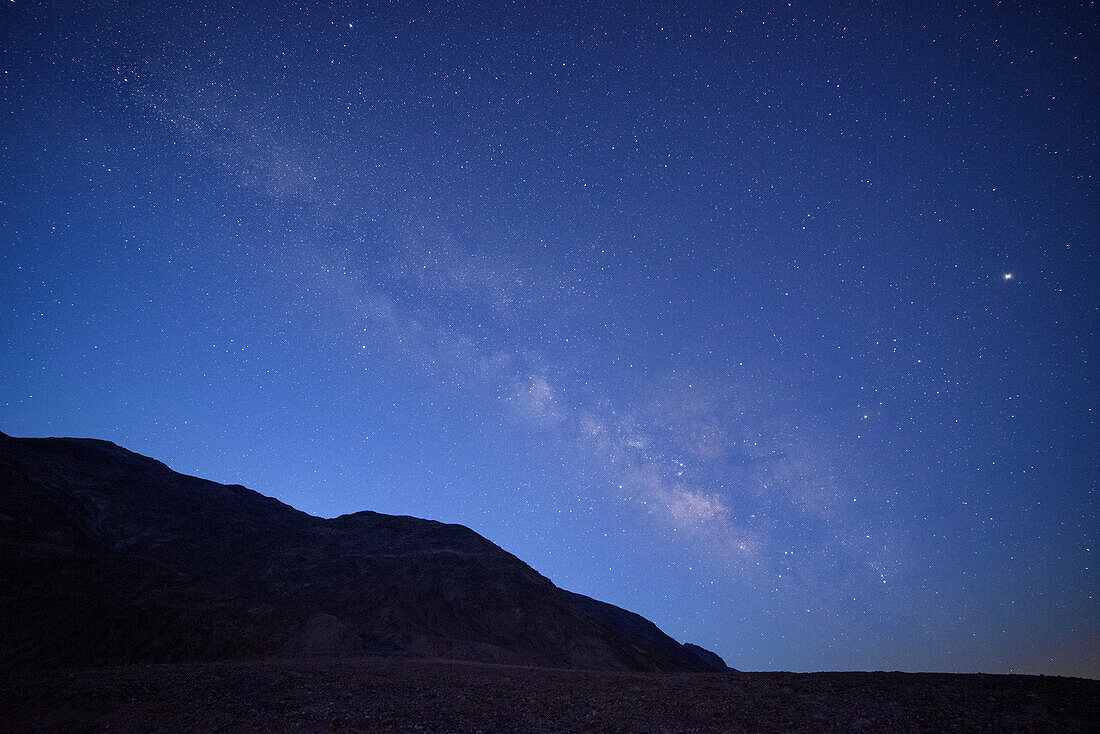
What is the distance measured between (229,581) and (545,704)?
49211 mm

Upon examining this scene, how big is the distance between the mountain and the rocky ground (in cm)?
1386

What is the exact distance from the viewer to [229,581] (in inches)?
2010

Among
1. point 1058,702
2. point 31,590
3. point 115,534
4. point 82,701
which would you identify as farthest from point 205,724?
point 115,534

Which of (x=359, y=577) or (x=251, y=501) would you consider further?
(x=251, y=501)

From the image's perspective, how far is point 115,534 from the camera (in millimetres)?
51438

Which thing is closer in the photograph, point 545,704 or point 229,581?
point 545,704

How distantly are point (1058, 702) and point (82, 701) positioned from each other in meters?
29.8

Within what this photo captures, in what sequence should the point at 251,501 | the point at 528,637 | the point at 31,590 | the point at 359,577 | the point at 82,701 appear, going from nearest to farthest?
the point at 82,701
the point at 31,590
the point at 528,637
the point at 359,577
the point at 251,501

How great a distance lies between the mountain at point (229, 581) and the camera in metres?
31.8

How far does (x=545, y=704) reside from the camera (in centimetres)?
1725

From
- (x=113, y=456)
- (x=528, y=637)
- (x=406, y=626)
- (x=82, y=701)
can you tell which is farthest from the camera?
(x=113, y=456)

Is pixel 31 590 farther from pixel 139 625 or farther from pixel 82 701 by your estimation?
pixel 82 701

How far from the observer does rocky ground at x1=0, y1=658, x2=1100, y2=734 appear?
1332 cm

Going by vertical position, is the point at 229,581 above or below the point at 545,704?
below
